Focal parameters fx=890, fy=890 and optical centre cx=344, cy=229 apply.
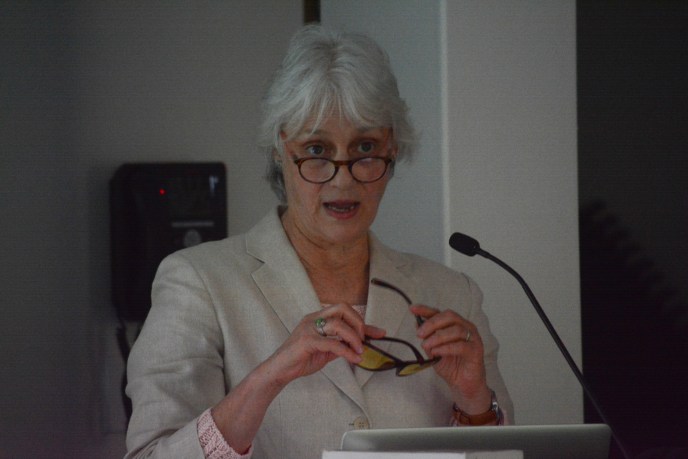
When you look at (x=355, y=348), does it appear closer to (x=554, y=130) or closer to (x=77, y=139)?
(x=554, y=130)

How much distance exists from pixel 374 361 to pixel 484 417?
325 millimetres

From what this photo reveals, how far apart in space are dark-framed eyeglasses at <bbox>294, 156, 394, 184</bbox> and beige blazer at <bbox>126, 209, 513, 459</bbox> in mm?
183

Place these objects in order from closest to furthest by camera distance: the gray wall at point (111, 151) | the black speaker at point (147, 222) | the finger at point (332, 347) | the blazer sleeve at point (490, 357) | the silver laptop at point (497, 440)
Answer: the silver laptop at point (497, 440)
the finger at point (332, 347)
the blazer sleeve at point (490, 357)
the gray wall at point (111, 151)
the black speaker at point (147, 222)

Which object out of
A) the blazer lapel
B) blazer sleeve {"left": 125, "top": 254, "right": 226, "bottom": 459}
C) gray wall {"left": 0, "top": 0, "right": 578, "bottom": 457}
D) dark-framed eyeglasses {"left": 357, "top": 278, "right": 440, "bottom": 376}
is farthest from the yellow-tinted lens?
gray wall {"left": 0, "top": 0, "right": 578, "bottom": 457}

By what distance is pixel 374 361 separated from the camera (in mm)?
1615

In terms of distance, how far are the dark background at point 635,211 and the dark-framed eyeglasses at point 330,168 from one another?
1094 mm

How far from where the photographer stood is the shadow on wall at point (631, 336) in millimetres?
2756

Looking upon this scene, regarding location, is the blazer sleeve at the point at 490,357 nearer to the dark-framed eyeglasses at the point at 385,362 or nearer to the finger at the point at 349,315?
the dark-framed eyeglasses at the point at 385,362

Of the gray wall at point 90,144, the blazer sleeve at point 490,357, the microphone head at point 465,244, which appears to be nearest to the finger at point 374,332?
the microphone head at point 465,244

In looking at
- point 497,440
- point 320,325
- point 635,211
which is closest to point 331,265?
point 320,325

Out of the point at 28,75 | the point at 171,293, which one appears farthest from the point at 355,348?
the point at 28,75

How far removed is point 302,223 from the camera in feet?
6.40

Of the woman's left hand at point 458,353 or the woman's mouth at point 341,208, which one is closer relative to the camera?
the woman's left hand at point 458,353

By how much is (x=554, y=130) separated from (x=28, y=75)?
169cm
